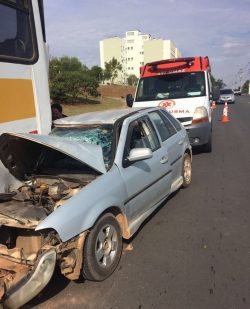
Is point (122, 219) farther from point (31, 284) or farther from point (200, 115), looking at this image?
point (200, 115)

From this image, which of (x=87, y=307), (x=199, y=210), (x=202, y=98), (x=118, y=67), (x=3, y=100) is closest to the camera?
(x=87, y=307)

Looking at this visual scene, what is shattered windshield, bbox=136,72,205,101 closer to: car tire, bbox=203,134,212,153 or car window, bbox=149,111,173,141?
car tire, bbox=203,134,212,153

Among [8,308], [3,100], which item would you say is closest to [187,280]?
[8,308]

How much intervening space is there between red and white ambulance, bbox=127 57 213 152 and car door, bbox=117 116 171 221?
178 inches

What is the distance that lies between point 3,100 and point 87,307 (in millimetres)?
2519

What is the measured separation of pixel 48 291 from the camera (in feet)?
13.2

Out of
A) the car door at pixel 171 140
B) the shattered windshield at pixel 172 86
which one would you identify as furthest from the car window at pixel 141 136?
the shattered windshield at pixel 172 86

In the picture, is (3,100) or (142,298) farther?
(3,100)

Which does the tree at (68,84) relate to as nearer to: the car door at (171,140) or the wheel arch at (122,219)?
the car door at (171,140)

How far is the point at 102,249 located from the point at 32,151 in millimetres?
1604

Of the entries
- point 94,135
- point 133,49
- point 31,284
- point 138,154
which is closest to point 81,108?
point 94,135

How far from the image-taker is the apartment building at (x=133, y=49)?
13425 centimetres

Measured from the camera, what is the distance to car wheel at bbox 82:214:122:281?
3936 millimetres

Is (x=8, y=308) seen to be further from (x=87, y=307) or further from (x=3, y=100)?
(x=3, y=100)
